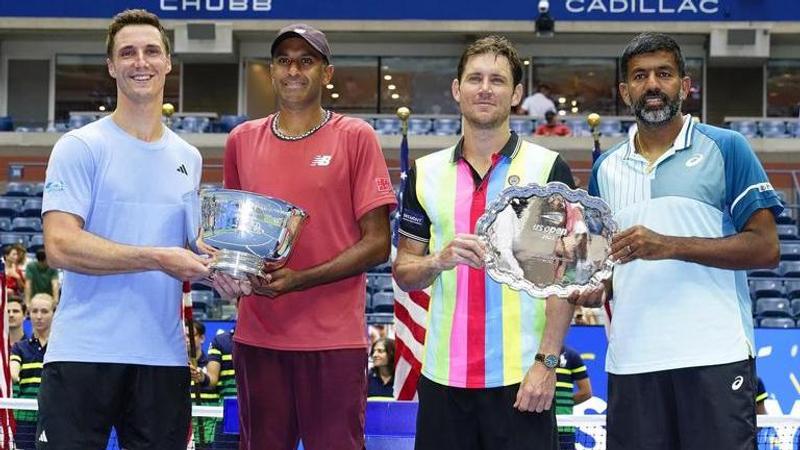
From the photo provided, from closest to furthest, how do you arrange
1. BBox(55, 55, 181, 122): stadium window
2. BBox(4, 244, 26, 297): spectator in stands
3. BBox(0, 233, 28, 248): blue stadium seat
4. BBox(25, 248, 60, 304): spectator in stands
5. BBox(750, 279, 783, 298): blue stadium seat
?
BBox(25, 248, 60, 304): spectator in stands < BBox(4, 244, 26, 297): spectator in stands < BBox(750, 279, 783, 298): blue stadium seat < BBox(0, 233, 28, 248): blue stadium seat < BBox(55, 55, 181, 122): stadium window

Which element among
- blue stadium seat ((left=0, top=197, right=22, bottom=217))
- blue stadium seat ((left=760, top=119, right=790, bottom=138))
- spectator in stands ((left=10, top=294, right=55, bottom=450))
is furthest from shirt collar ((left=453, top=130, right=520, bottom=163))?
blue stadium seat ((left=760, top=119, right=790, bottom=138))

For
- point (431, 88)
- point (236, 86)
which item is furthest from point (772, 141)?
point (236, 86)

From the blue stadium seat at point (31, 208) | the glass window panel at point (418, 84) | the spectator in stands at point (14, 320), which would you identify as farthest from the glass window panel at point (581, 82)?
the spectator in stands at point (14, 320)

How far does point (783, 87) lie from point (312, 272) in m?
22.7

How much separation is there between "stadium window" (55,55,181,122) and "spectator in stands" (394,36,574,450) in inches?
881

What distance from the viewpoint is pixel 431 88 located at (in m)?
25.5

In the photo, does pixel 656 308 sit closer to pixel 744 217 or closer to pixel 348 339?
pixel 744 217

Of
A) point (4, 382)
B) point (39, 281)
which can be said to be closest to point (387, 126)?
point (39, 281)

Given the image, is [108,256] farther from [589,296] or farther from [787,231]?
[787,231]

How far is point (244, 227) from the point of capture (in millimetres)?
4039

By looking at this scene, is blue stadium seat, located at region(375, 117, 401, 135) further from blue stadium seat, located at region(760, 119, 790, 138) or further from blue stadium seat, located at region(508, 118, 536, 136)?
blue stadium seat, located at region(760, 119, 790, 138)

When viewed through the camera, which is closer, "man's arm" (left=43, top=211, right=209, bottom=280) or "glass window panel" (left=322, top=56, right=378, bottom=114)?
"man's arm" (left=43, top=211, right=209, bottom=280)

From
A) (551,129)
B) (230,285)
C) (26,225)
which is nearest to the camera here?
(230,285)

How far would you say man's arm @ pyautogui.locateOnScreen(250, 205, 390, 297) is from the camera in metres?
4.20
